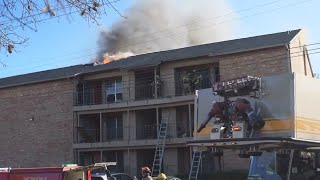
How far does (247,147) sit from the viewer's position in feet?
35.2

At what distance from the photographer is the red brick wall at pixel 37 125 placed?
3666cm

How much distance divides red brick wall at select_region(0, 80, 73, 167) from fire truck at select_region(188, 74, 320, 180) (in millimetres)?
25943

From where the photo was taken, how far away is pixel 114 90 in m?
35.6

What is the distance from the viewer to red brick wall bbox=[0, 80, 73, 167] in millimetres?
36656

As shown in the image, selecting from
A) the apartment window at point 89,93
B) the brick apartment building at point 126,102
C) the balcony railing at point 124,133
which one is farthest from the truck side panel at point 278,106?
the apartment window at point 89,93

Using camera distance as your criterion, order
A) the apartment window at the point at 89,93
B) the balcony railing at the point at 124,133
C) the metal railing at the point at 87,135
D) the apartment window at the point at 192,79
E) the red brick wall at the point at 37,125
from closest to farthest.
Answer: the apartment window at the point at 192,79, the balcony railing at the point at 124,133, the metal railing at the point at 87,135, the apartment window at the point at 89,93, the red brick wall at the point at 37,125

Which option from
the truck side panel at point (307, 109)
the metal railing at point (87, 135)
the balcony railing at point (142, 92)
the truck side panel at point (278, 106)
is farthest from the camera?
the metal railing at point (87, 135)

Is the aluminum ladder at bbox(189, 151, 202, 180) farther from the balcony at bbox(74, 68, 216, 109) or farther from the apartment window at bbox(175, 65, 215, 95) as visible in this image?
the apartment window at bbox(175, 65, 215, 95)

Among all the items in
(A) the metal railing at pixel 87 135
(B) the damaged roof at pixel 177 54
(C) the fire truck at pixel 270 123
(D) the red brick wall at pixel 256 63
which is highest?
(B) the damaged roof at pixel 177 54

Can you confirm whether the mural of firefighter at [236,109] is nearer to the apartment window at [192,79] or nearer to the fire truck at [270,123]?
the fire truck at [270,123]

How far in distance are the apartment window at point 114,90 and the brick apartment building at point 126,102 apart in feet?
0.22

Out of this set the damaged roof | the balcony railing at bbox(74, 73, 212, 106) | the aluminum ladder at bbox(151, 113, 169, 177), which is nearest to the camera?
the damaged roof

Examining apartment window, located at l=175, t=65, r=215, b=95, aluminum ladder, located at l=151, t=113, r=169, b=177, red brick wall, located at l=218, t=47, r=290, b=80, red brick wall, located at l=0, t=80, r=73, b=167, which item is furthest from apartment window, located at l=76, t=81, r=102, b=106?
red brick wall, located at l=218, t=47, r=290, b=80

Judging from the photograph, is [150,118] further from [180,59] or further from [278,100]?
[278,100]
